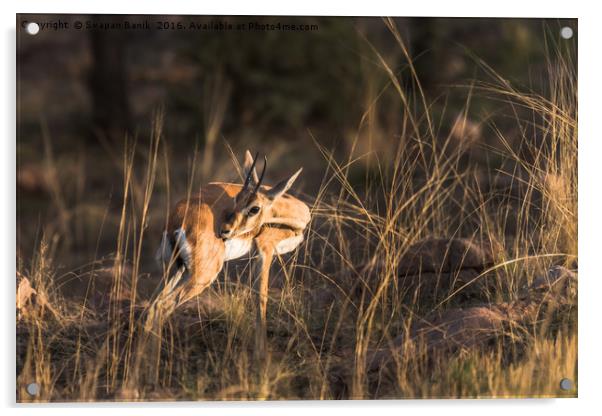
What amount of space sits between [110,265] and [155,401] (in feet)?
2.43

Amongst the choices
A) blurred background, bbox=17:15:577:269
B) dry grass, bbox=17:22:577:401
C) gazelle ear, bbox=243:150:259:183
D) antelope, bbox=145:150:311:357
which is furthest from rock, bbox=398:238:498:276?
gazelle ear, bbox=243:150:259:183

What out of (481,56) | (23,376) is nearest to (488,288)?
(481,56)

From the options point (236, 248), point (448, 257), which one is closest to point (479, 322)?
point (448, 257)

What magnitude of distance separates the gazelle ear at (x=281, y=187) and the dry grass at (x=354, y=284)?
179 mm

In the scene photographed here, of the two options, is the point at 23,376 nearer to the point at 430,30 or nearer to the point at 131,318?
the point at 131,318

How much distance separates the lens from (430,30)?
5281 mm

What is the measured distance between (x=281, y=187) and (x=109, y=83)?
148 centimetres

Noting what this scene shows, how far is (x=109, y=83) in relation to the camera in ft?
19.4

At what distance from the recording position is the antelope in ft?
16.5

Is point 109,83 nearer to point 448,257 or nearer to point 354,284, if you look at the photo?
point 354,284

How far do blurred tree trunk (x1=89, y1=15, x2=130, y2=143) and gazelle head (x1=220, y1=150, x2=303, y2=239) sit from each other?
725mm

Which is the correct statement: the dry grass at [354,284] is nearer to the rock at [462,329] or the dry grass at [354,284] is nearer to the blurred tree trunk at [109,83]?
the rock at [462,329]

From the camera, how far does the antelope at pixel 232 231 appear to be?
5.04 metres

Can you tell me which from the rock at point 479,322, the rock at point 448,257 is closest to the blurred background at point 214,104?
the rock at point 448,257
